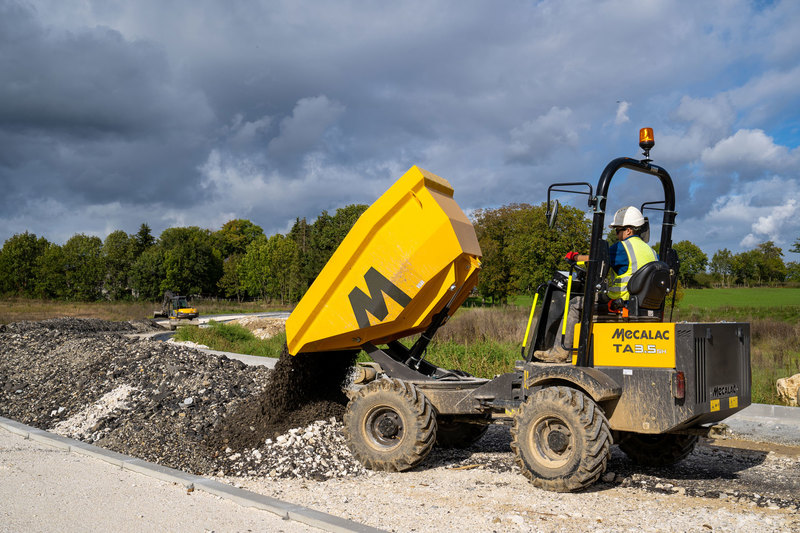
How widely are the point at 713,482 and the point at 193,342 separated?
54.9 ft

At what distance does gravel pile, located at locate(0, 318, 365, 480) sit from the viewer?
6.57 meters

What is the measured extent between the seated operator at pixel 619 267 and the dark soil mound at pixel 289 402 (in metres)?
2.72

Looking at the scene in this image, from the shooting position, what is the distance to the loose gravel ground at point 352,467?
15.9 ft

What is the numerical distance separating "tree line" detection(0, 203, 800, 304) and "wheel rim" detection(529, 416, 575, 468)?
3681cm

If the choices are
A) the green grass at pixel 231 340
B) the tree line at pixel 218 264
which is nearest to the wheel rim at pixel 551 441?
the green grass at pixel 231 340

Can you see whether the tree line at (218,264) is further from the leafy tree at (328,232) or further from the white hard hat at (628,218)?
the white hard hat at (628,218)

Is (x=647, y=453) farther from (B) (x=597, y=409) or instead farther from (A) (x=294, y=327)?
(A) (x=294, y=327)

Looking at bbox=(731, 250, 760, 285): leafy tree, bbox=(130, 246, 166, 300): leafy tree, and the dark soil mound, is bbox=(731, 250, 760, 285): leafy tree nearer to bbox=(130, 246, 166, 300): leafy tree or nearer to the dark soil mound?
bbox=(130, 246, 166, 300): leafy tree

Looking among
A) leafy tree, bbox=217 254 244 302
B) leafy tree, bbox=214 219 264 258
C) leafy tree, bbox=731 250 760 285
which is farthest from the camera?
leafy tree, bbox=214 219 264 258

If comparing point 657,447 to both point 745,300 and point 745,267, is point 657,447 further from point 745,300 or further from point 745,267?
point 745,267

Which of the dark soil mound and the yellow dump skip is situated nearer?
the yellow dump skip

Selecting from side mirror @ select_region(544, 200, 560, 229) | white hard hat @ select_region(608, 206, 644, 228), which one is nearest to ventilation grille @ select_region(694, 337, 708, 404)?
white hard hat @ select_region(608, 206, 644, 228)

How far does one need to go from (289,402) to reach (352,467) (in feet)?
4.21

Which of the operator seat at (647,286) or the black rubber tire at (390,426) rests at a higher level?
the operator seat at (647,286)
